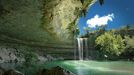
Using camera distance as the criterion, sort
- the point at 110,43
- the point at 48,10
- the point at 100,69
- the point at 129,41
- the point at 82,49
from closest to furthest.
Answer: the point at 48,10 → the point at 100,69 → the point at 129,41 → the point at 82,49 → the point at 110,43

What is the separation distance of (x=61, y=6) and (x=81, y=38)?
4771cm

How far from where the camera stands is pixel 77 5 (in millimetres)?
19875

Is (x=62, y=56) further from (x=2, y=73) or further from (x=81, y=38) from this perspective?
(x=2, y=73)

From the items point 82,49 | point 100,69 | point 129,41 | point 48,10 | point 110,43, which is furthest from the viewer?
point 110,43

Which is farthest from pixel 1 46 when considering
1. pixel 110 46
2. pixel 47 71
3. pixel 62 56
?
pixel 47 71

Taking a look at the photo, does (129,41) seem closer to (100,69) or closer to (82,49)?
(82,49)

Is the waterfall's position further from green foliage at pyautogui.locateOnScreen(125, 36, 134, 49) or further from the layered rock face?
the layered rock face

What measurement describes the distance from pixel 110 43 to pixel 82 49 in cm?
735

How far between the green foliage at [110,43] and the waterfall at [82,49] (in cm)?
325

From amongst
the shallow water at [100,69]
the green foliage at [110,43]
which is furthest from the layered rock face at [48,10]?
the green foliage at [110,43]

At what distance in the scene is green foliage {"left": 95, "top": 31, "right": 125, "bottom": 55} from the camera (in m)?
65.4

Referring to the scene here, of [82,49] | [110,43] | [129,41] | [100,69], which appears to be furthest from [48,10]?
[110,43]

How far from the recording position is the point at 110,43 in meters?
67.1

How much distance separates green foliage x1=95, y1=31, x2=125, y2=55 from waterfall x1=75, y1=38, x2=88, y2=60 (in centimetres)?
325
